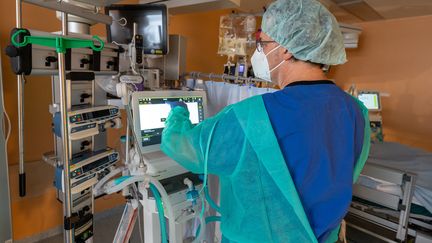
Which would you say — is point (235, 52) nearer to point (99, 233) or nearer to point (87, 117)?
point (87, 117)

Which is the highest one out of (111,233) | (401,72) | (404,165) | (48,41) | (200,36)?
(200,36)

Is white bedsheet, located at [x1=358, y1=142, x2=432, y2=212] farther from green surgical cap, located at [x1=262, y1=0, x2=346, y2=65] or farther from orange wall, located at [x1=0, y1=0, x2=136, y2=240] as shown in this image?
orange wall, located at [x1=0, y1=0, x2=136, y2=240]

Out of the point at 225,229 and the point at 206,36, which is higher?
the point at 206,36

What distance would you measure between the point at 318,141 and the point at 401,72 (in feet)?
13.0

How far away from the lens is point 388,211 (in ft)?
5.99

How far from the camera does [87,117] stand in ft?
4.50

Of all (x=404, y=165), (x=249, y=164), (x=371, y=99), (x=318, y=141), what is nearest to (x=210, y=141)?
(x=249, y=164)

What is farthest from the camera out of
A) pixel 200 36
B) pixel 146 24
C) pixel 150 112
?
pixel 200 36

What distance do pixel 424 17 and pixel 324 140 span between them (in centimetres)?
397

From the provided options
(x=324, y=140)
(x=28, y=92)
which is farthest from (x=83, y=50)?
(x=324, y=140)

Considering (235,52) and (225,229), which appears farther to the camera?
(235,52)

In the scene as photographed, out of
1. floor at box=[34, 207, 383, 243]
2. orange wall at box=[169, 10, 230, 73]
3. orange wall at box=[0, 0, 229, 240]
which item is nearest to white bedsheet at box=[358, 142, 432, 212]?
floor at box=[34, 207, 383, 243]

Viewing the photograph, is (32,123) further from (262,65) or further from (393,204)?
(393,204)

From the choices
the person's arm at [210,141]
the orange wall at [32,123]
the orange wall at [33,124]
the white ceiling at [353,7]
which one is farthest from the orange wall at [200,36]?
the person's arm at [210,141]
